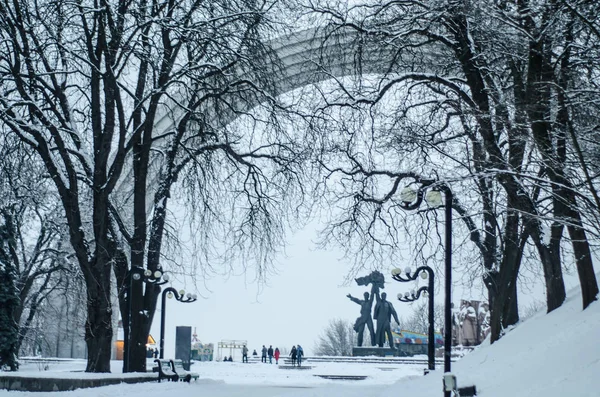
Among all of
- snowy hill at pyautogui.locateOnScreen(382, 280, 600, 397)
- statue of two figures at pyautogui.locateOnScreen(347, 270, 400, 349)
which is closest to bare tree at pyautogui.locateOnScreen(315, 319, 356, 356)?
statue of two figures at pyautogui.locateOnScreen(347, 270, 400, 349)

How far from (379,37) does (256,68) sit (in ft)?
9.01

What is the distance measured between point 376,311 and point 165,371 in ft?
89.9

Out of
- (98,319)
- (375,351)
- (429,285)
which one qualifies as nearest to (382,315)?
(375,351)

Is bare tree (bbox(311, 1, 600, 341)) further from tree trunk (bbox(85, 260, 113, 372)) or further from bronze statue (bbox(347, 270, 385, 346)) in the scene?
bronze statue (bbox(347, 270, 385, 346))

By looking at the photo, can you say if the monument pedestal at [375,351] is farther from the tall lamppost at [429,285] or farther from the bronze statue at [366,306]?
the tall lamppost at [429,285]

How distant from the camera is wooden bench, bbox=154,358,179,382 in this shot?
59.8 feet

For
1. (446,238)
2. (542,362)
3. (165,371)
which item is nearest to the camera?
(542,362)

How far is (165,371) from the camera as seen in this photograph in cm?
1878

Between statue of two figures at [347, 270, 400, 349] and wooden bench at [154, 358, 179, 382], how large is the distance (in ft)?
87.8

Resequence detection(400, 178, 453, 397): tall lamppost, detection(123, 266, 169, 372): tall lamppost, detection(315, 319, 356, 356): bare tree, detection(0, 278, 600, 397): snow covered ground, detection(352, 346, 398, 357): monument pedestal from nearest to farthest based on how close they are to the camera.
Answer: detection(0, 278, 600, 397): snow covered ground < detection(400, 178, 453, 397): tall lamppost < detection(123, 266, 169, 372): tall lamppost < detection(352, 346, 398, 357): monument pedestal < detection(315, 319, 356, 356): bare tree

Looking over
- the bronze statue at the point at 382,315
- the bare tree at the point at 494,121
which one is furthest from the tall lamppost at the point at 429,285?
the bronze statue at the point at 382,315

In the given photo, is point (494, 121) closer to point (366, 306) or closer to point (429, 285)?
point (429, 285)

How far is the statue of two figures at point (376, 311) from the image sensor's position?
44.9m

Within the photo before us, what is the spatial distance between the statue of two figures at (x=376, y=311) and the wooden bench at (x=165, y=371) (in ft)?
87.8
